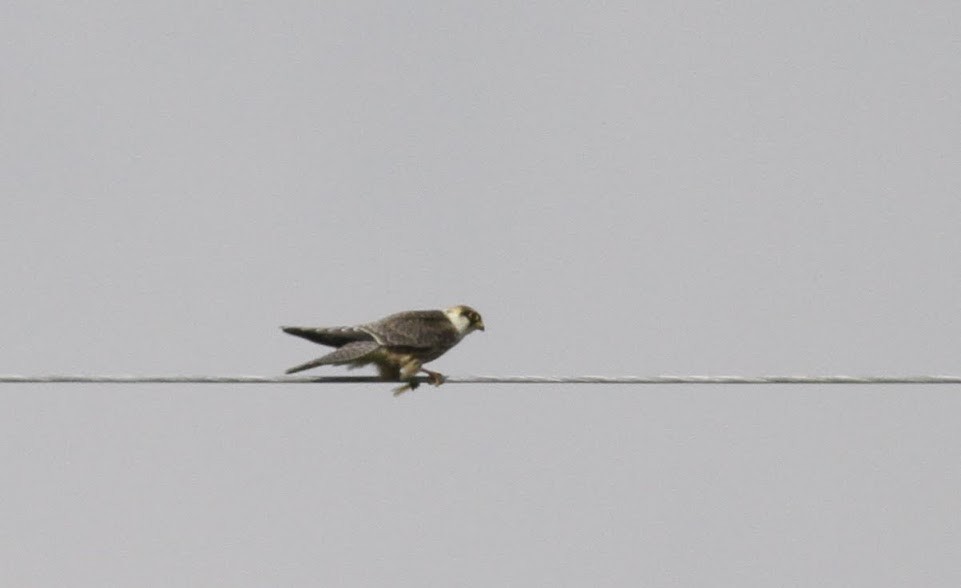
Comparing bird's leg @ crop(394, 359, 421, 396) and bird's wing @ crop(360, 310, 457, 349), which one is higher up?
bird's wing @ crop(360, 310, 457, 349)

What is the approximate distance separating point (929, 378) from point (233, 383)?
3.49 m

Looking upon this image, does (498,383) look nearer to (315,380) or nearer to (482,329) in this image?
(315,380)

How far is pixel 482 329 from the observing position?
13219 millimetres

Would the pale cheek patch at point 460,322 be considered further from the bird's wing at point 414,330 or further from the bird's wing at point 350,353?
the bird's wing at point 350,353

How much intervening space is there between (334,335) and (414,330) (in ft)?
2.05

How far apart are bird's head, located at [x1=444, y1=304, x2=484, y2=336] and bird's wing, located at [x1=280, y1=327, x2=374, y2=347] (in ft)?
4.37

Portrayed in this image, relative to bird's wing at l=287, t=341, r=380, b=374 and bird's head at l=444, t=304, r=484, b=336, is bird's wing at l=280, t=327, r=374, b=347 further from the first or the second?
bird's head at l=444, t=304, r=484, b=336

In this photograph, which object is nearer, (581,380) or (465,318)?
(581,380)

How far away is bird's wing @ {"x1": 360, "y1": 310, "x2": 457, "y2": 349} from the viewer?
38.2 ft

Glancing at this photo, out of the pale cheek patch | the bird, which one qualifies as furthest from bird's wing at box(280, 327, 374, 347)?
the pale cheek patch

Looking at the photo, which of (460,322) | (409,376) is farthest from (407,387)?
(460,322)

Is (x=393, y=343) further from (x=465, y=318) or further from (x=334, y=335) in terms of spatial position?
(x=465, y=318)

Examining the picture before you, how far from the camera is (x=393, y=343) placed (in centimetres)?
1161

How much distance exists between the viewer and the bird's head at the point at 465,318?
507 inches
